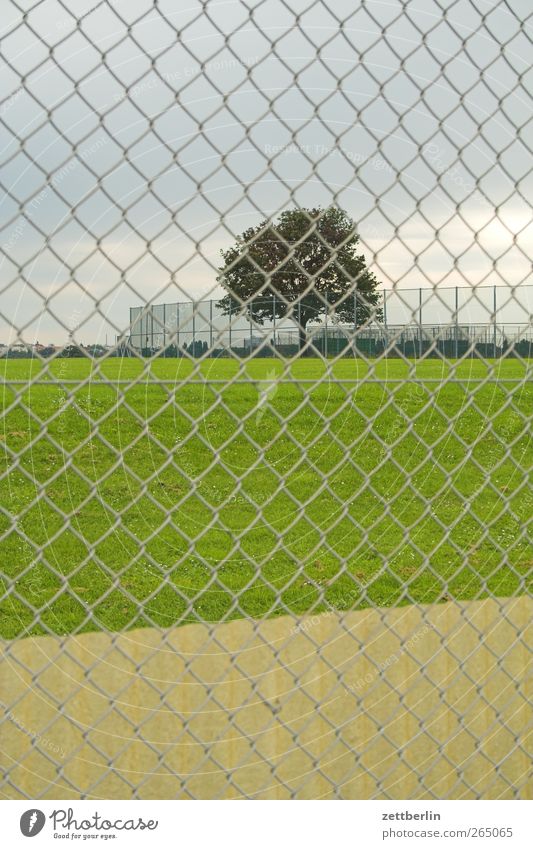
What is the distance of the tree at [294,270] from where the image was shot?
2094 mm

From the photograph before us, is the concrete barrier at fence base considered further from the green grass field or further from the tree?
the tree

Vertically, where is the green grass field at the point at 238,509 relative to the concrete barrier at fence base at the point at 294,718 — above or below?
above

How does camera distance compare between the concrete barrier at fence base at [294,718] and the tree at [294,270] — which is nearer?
the tree at [294,270]

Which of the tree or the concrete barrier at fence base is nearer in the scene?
the tree

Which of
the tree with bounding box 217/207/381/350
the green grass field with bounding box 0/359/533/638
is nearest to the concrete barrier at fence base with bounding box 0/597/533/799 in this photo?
the green grass field with bounding box 0/359/533/638

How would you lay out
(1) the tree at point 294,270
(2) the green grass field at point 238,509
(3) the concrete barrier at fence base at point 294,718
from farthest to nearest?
(2) the green grass field at point 238,509 < (3) the concrete barrier at fence base at point 294,718 < (1) the tree at point 294,270

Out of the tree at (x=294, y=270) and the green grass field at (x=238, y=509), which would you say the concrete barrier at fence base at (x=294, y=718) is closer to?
the green grass field at (x=238, y=509)

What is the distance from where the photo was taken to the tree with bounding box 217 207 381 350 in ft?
6.87

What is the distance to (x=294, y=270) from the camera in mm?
2600

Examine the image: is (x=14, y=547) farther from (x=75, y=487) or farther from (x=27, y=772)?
(x=27, y=772)

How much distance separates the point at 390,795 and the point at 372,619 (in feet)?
2.04

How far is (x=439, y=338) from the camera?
101 inches

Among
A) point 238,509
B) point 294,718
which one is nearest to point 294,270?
point 294,718

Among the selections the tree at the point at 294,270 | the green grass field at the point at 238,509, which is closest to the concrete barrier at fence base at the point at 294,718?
the green grass field at the point at 238,509
